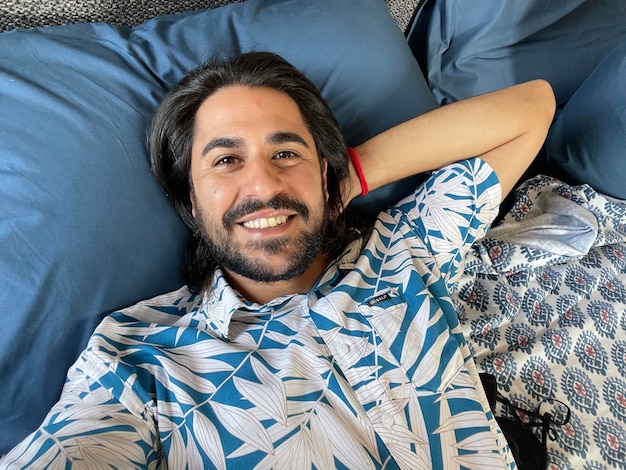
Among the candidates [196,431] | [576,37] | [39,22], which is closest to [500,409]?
[196,431]

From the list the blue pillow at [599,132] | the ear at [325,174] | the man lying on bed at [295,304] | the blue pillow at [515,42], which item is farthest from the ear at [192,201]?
the blue pillow at [599,132]

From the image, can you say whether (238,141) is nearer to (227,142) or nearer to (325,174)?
(227,142)

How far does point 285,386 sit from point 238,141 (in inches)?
18.2

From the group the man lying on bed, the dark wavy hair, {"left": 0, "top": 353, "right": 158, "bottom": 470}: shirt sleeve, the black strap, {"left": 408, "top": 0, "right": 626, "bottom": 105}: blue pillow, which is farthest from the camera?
{"left": 408, "top": 0, "right": 626, "bottom": 105}: blue pillow

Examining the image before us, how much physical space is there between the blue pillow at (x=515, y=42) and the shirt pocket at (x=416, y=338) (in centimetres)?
73

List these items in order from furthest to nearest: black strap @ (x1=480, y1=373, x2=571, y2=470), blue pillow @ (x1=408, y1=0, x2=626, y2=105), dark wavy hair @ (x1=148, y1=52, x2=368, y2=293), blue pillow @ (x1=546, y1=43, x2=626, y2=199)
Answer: blue pillow @ (x1=408, y1=0, x2=626, y2=105)
blue pillow @ (x1=546, y1=43, x2=626, y2=199)
dark wavy hair @ (x1=148, y1=52, x2=368, y2=293)
black strap @ (x1=480, y1=373, x2=571, y2=470)

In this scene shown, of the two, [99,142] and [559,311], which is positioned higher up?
[99,142]

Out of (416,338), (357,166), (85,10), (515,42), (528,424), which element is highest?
(85,10)

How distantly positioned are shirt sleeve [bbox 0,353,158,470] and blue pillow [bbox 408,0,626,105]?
1.16 meters

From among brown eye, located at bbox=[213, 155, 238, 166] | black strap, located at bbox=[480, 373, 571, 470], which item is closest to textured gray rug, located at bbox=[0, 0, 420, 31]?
brown eye, located at bbox=[213, 155, 238, 166]

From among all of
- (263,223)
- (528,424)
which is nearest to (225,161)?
(263,223)

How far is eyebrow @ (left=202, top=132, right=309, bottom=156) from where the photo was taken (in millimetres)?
916

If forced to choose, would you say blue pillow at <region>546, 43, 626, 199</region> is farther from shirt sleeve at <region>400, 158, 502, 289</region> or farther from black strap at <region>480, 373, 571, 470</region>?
black strap at <region>480, 373, 571, 470</region>

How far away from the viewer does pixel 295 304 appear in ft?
3.21
